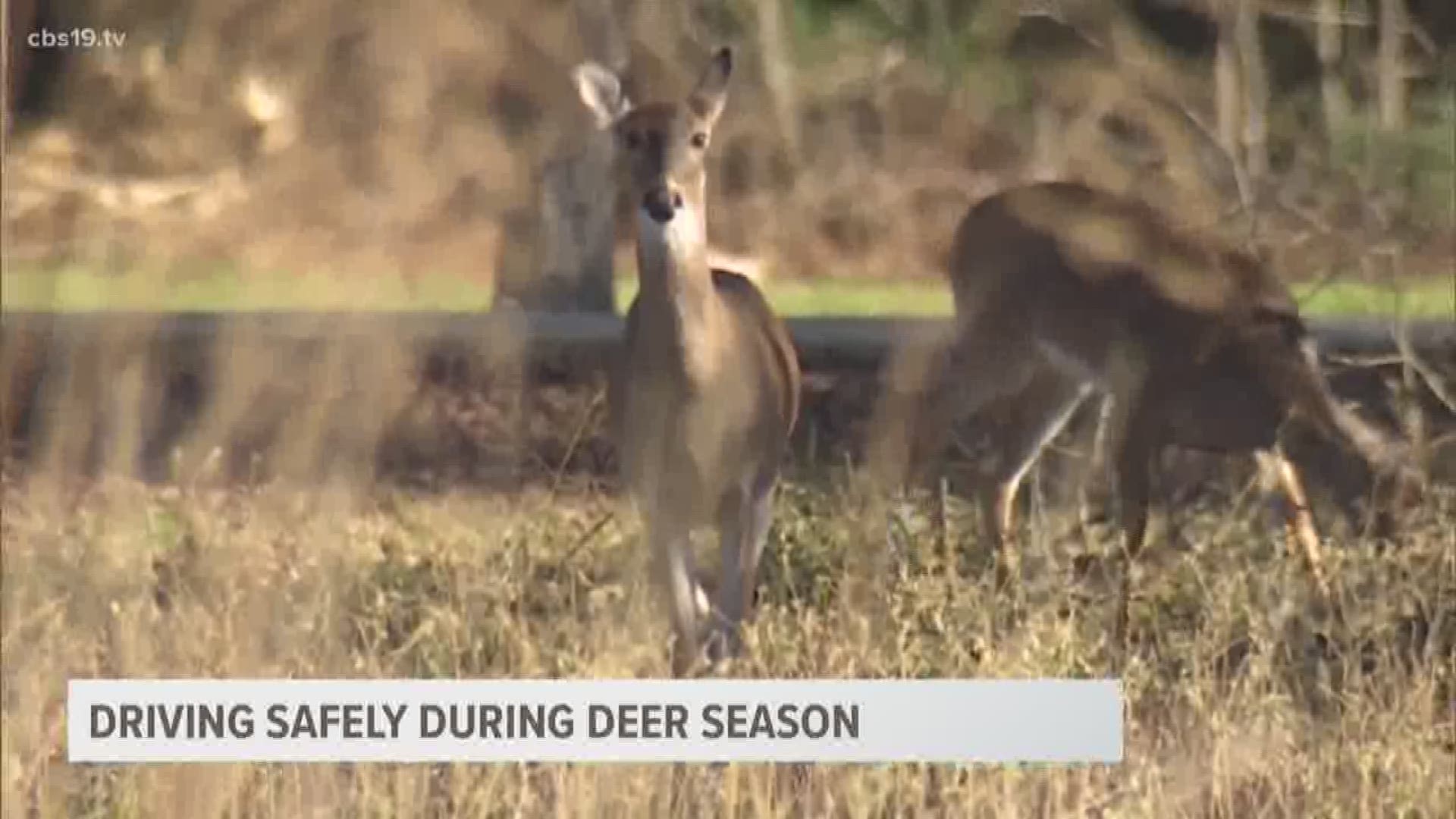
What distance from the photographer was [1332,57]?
27.8 feet

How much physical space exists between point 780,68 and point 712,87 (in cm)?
31

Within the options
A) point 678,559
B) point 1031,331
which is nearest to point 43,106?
point 678,559

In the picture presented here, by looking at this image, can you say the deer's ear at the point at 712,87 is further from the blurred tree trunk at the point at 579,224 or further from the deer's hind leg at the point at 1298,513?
the deer's hind leg at the point at 1298,513

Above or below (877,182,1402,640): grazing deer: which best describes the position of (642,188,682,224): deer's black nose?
above

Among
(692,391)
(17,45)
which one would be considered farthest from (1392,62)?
(17,45)

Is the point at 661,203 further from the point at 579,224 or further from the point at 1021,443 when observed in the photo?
the point at 1021,443

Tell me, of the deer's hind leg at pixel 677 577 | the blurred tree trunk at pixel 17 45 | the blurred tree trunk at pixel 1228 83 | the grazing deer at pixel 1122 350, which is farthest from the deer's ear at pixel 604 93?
the blurred tree trunk at pixel 1228 83

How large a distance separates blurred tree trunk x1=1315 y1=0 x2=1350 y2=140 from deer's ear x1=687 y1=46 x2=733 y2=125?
1287mm

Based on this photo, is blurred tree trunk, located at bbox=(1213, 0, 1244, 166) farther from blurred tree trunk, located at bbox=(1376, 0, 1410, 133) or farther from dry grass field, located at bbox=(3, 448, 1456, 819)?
dry grass field, located at bbox=(3, 448, 1456, 819)

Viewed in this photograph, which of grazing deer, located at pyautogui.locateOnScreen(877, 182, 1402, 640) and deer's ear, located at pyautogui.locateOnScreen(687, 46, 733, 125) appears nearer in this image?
deer's ear, located at pyautogui.locateOnScreen(687, 46, 733, 125)

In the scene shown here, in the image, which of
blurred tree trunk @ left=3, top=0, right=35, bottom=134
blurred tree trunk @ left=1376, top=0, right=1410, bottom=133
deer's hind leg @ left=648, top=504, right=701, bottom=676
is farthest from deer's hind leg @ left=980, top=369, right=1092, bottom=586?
blurred tree trunk @ left=3, top=0, right=35, bottom=134

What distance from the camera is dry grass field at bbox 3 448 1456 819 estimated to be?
8.00 meters

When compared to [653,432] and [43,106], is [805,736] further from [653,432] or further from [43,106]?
[43,106]

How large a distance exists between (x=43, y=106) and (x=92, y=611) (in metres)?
1.05
